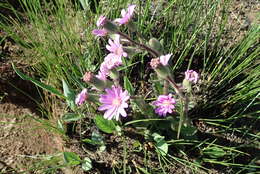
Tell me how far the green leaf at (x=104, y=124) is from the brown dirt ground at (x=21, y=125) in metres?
0.10

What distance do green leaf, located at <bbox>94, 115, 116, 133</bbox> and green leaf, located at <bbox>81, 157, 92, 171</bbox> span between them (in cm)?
15

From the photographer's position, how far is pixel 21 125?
5.35 feet

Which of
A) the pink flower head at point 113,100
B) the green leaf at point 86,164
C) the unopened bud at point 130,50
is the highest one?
the unopened bud at point 130,50

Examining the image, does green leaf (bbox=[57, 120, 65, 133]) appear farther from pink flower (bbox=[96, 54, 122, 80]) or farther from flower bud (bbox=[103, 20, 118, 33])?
flower bud (bbox=[103, 20, 118, 33])

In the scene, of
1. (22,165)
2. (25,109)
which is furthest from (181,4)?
(22,165)

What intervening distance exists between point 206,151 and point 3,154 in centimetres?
93

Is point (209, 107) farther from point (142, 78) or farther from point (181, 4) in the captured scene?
point (181, 4)

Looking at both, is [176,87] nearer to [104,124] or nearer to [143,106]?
[143,106]

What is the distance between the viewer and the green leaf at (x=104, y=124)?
1398 millimetres

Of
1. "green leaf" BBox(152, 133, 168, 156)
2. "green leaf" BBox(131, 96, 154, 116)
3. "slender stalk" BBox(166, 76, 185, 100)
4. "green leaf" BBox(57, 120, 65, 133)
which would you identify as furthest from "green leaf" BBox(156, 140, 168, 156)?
"green leaf" BBox(57, 120, 65, 133)

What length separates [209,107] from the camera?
5.01 ft

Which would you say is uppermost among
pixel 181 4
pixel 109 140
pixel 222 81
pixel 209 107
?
pixel 181 4

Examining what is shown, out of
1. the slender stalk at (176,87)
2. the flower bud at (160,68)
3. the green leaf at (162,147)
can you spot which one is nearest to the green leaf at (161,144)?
the green leaf at (162,147)

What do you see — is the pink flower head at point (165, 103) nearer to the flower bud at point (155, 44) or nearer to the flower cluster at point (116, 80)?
the flower cluster at point (116, 80)
